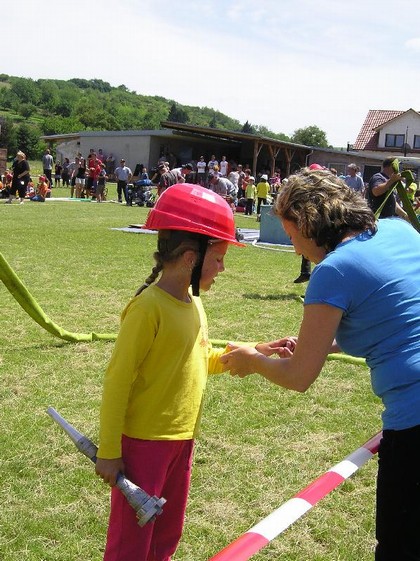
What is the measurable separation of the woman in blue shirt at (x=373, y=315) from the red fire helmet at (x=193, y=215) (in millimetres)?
237

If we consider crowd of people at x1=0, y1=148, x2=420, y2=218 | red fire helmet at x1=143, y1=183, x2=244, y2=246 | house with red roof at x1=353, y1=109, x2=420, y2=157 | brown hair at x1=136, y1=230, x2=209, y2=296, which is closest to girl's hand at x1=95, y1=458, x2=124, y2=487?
brown hair at x1=136, y1=230, x2=209, y2=296

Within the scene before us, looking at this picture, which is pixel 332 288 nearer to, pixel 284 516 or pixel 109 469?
pixel 284 516

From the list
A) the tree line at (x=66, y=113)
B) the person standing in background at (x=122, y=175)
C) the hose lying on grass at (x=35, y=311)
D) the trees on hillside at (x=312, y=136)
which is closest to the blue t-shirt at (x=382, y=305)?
the hose lying on grass at (x=35, y=311)

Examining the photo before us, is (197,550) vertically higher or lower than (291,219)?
lower

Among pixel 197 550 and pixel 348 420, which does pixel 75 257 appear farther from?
pixel 197 550

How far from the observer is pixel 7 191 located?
26.8m

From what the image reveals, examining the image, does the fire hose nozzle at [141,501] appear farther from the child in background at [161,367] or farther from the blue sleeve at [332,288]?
the blue sleeve at [332,288]

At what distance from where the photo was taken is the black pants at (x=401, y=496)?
2.42 m

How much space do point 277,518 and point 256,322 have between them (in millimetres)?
5703

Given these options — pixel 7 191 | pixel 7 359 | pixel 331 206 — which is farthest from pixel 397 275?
pixel 7 191

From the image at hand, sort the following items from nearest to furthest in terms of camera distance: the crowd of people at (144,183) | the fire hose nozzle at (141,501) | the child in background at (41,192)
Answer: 1. the fire hose nozzle at (141,501)
2. the crowd of people at (144,183)
3. the child in background at (41,192)

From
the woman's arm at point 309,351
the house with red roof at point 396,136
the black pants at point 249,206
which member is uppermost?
the house with red roof at point 396,136

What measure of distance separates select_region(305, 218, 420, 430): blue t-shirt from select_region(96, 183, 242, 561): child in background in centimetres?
51

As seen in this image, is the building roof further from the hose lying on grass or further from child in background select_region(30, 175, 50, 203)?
the hose lying on grass
